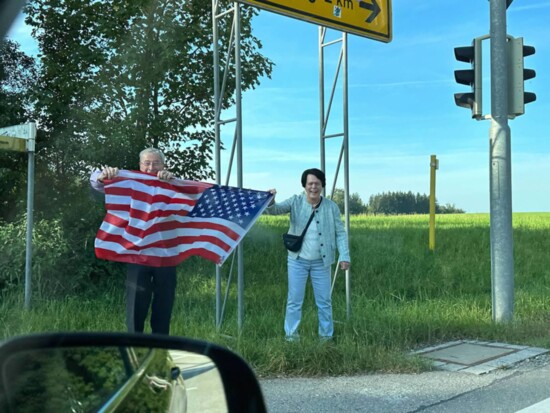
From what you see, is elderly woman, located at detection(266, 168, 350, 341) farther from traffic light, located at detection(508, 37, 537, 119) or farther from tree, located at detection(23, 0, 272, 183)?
tree, located at detection(23, 0, 272, 183)

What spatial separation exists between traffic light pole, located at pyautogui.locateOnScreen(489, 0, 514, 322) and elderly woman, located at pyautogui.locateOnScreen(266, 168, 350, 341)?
7.31 ft

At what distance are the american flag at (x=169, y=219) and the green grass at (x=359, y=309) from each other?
41.3 inches

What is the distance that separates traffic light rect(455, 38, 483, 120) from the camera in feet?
24.0

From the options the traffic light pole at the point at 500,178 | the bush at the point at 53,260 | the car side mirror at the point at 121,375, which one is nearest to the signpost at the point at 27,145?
the bush at the point at 53,260

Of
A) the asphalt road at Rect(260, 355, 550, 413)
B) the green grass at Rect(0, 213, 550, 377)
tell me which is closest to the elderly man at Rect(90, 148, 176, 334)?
the green grass at Rect(0, 213, 550, 377)

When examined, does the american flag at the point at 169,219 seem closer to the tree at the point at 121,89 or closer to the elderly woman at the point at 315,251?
the elderly woman at the point at 315,251

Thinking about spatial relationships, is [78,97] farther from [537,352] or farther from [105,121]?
[537,352]

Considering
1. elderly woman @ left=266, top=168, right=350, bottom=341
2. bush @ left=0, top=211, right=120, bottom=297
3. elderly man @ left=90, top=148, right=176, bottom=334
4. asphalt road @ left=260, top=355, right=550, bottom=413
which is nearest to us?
asphalt road @ left=260, top=355, right=550, bottom=413

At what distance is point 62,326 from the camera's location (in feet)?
21.6

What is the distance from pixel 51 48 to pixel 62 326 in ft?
27.8

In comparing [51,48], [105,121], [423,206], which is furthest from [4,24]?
[423,206]

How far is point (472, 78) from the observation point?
7434mm

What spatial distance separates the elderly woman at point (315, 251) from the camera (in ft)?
19.7

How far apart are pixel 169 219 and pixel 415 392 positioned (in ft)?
8.71
